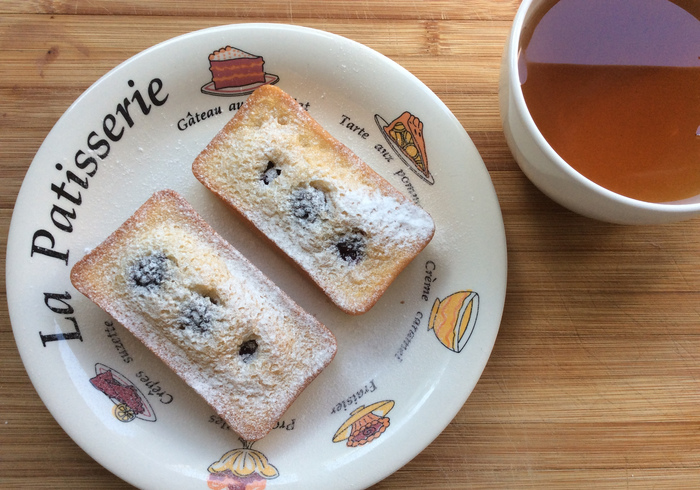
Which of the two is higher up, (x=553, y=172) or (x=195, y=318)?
(x=553, y=172)

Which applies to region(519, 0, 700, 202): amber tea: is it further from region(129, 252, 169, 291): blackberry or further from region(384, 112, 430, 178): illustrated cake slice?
region(129, 252, 169, 291): blackberry

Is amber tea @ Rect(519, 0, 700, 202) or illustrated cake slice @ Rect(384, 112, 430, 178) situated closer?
amber tea @ Rect(519, 0, 700, 202)

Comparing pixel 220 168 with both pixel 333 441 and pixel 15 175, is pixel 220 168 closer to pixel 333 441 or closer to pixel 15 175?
pixel 15 175

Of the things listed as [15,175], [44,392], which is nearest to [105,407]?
[44,392]

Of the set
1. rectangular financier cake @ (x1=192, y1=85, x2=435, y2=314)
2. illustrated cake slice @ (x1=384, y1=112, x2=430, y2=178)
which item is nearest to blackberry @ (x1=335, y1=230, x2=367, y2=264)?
rectangular financier cake @ (x1=192, y1=85, x2=435, y2=314)

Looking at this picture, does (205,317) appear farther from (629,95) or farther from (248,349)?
(629,95)

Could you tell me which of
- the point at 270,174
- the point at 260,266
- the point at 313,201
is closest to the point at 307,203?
the point at 313,201

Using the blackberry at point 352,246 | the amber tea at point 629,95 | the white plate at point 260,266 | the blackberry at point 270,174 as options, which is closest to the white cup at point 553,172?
the amber tea at point 629,95

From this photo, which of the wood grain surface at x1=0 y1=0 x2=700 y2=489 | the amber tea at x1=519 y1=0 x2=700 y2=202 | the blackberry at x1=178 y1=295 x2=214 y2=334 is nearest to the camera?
the amber tea at x1=519 y1=0 x2=700 y2=202
